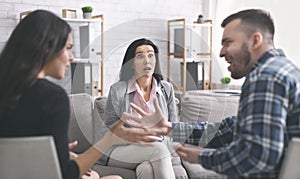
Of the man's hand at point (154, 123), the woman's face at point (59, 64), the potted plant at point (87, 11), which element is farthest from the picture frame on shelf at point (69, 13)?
the woman's face at point (59, 64)

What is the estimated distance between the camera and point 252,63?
167 centimetres

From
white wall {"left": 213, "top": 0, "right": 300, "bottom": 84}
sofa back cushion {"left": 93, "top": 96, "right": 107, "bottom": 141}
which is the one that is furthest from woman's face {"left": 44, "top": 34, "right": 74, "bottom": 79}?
white wall {"left": 213, "top": 0, "right": 300, "bottom": 84}

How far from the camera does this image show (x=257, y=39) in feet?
5.35

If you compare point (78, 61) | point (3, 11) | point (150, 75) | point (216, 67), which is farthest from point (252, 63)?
point (216, 67)

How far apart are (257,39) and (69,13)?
261 cm

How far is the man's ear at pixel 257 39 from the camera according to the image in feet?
5.34

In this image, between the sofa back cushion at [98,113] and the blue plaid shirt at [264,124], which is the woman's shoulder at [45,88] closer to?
the blue plaid shirt at [264,124]

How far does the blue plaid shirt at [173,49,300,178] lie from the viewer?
135 cm

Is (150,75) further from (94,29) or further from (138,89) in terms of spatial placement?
(94,29)

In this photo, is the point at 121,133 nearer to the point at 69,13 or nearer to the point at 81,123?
the point at 81,123

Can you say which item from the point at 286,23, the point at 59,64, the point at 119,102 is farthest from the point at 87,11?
the point at 59,64

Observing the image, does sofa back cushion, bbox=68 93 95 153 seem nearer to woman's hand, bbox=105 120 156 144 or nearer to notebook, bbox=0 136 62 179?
woman's hand, bbox=105 120 156 144

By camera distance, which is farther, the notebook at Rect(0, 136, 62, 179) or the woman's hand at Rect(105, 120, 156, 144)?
the woman's hand at Rect(105, 120, 156, 144)

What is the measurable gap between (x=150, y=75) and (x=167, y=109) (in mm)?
257
